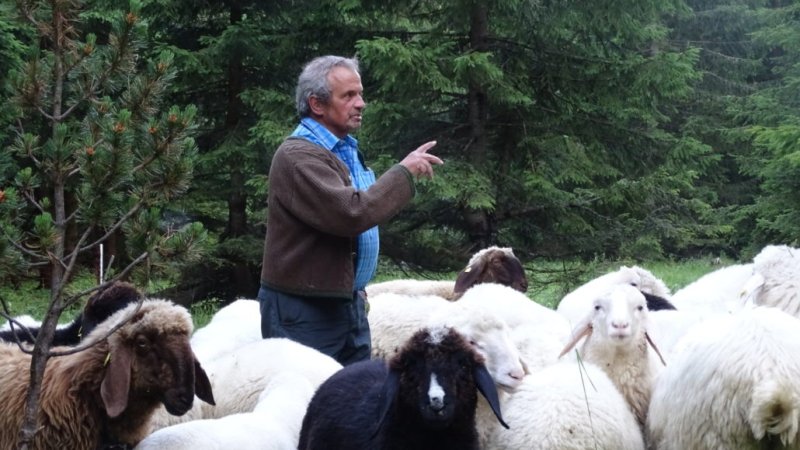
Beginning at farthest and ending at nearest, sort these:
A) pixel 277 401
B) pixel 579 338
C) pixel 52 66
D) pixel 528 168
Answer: pixel 528 168 < pixel 579 338 < pixel 277 401 < pixel 52 66

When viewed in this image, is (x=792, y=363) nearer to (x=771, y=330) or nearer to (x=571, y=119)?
(x=771, y=330)

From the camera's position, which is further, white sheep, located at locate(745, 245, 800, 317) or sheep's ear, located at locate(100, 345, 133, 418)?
white sheep, located at locate(745, 245, 800, 317)

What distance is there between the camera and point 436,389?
4484 millimetres

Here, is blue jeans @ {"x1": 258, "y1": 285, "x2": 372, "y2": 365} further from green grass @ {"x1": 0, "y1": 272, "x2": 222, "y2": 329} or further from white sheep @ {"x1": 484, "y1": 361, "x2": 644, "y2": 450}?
green grass @ {"x1": 0, "y1": 272, "x2": 222, "y2": 329}

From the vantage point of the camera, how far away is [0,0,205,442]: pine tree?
4.39m

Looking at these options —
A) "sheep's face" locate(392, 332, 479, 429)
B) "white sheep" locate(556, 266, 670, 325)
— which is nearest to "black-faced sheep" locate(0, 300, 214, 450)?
"sheep's face" locate(392, 332, 479, 429)

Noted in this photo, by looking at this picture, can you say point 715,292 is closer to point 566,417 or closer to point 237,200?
point 566,417

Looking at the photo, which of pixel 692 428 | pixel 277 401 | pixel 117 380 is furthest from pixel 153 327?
pixel 692 428

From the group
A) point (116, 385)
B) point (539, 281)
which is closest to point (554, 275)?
point (539, 281)

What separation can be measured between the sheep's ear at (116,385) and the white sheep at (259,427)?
0.26 meters

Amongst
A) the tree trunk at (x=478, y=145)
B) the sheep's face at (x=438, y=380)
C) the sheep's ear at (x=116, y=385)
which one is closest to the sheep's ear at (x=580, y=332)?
the sheep's face at (x=438, y=380)

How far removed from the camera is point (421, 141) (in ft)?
42.2

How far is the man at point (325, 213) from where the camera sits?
5453 millimetres

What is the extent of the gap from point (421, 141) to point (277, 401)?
7491mm
